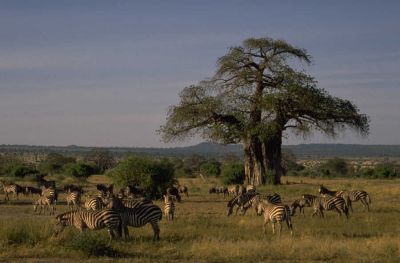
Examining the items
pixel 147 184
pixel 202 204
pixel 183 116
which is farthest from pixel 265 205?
pixel 183 116

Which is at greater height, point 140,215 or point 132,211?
point 132,211

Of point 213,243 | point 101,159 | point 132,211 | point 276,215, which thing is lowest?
point 213,243

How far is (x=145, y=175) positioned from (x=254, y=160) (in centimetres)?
1205

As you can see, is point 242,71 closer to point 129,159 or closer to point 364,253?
point 129,159

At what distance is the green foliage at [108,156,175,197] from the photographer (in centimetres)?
3341

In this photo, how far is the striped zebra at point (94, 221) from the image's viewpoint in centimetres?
1564

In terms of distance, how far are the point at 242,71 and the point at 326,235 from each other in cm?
2569

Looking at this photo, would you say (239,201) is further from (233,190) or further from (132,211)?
(233,190)

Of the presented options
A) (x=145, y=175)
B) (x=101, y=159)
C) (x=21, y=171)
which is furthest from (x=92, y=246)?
(x=101, y=159)

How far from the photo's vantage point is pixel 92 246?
1374cm

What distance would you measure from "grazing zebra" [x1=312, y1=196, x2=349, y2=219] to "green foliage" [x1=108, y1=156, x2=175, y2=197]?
11.6 meters

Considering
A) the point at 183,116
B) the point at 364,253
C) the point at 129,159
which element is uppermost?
the point at 183,116

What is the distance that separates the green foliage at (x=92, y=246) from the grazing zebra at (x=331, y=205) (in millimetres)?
11415

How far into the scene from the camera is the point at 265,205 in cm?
1911
